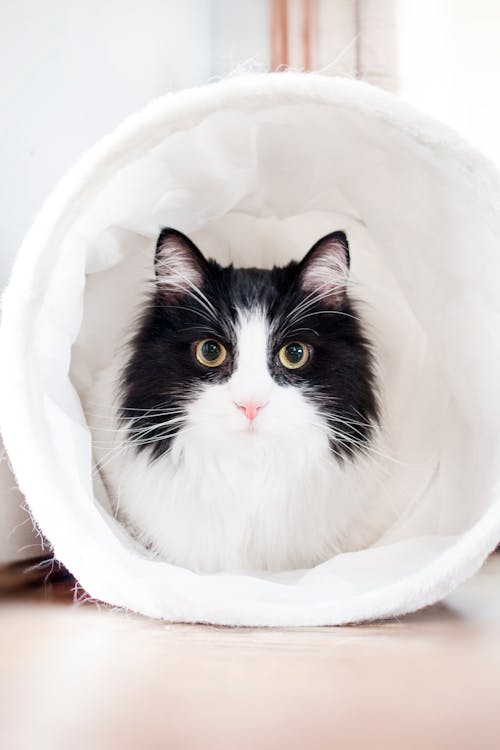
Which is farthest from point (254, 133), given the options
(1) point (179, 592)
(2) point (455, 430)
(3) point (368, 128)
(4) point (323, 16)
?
(4) point (323, 16)

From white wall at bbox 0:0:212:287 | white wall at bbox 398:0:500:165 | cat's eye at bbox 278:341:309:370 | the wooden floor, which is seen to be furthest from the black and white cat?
white wall at bbox 398:0:500:165

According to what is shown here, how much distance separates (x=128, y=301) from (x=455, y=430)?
807mm

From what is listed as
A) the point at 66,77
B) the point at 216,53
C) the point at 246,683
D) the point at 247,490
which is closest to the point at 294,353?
the point at 247,490

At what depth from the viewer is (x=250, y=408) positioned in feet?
4.46

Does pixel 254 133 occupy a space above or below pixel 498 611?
above

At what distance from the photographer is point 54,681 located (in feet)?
3.18

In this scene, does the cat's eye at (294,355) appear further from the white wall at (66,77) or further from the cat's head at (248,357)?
the white wall at (66,77)

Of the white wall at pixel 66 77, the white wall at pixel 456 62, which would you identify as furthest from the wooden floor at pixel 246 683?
the white wall at pixel 456 62

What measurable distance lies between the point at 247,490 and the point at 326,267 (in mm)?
480

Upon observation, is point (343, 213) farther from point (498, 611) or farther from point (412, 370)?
point (498, 611)

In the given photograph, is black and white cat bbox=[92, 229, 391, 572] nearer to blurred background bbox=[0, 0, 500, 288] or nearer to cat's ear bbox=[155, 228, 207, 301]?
cat's ear bbox=[155, 228, 207, 301]

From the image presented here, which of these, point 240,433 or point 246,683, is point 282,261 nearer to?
point 240,433

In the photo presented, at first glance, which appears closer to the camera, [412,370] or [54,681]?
[54,681]

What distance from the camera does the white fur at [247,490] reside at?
Answer: 57.0 inches
